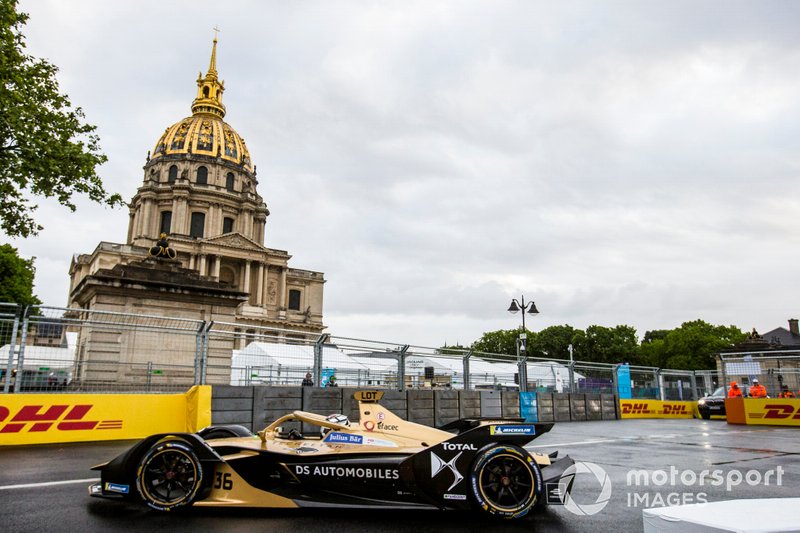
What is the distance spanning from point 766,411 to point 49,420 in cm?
→ 2318

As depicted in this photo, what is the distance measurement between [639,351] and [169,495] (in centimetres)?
9885

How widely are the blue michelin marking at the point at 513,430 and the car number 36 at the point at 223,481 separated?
8.60ft

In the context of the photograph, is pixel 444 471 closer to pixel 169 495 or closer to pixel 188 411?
pixel 169 495

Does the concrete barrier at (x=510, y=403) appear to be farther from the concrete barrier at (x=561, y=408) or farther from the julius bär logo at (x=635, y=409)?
the julius bär logo at (x=635, y=409)

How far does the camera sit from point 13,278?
168 feet

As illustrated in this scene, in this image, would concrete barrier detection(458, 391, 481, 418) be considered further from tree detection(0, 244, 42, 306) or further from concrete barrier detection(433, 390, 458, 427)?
tree detection(0, 244, 42, 306)

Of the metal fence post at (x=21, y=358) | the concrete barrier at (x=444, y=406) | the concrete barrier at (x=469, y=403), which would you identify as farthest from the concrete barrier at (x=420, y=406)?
the metal fence post at (x=21, y=358)

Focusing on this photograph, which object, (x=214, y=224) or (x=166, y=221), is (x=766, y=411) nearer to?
(x=214, y=224)

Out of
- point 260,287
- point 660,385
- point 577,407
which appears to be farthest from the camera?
point 260,287

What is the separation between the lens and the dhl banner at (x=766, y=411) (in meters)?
21.1

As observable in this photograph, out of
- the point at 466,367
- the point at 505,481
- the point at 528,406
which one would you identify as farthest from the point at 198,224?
the point at 505,481

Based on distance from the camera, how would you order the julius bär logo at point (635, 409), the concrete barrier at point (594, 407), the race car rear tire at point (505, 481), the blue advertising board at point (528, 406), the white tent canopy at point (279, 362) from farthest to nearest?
the julius bär logo at point (635, 409), the concrete barrier at point (594, 407), the blue advertising board at point (528, 406), the white tent canopy at point (279, 362), the race car rear tire at point (505, 481)

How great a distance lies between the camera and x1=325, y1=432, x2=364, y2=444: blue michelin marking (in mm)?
5867

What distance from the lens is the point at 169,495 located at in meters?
5.63
